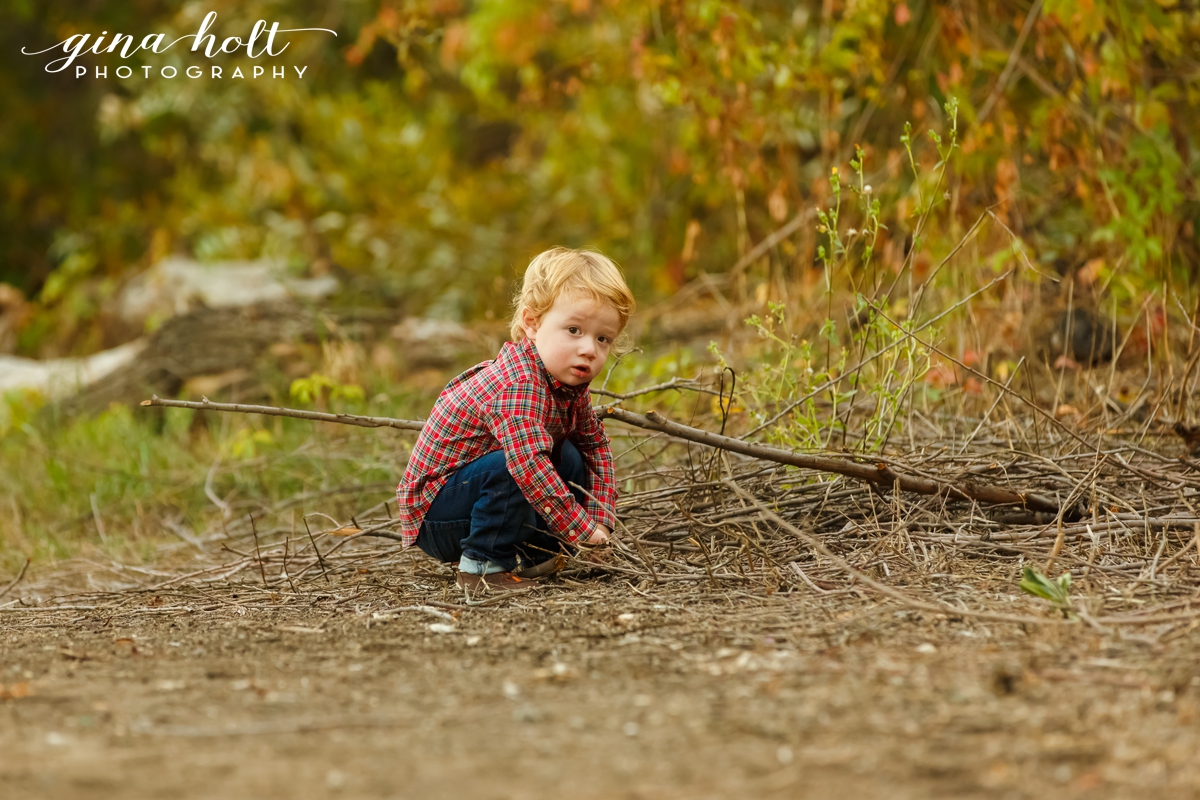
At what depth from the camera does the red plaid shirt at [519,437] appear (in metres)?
2.82

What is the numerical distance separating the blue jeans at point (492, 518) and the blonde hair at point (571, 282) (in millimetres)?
364

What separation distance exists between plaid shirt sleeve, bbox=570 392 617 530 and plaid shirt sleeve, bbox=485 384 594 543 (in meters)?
0.18

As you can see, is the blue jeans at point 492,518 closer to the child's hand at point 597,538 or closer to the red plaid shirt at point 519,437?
the red plaid shirt at point 519,437

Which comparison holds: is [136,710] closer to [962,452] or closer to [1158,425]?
[962,452]

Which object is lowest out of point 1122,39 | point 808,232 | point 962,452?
point 962,452

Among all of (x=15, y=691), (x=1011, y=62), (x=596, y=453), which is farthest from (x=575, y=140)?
(x=15, y=691)

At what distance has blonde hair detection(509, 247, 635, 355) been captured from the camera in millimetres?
2826

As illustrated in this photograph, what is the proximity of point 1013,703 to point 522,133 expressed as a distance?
10240 millimetres

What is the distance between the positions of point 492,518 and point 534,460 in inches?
8.4

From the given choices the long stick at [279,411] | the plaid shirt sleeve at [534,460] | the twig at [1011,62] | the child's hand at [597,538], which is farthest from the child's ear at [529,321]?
the twig at [1011,62]

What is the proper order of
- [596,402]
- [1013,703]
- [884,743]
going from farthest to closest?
[596,402] → [1013,703] → [884,743]

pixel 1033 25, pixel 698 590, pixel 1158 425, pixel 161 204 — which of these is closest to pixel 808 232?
pixel 1033 25

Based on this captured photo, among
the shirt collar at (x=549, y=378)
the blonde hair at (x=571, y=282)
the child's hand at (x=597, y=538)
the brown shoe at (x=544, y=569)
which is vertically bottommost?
the brown shoe at (x=544, y=569)

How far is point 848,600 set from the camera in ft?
8.32
